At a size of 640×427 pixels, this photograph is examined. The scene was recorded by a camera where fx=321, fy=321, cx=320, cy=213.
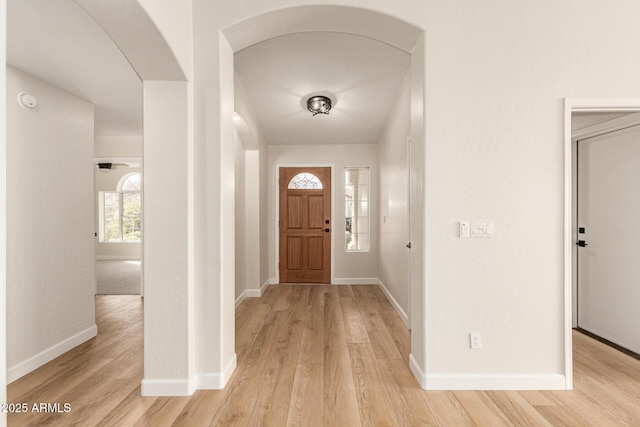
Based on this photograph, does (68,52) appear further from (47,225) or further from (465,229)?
(465,229)

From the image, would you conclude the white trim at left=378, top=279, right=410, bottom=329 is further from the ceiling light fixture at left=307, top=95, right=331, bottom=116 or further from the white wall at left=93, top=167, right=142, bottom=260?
the white wall at left=93, top=167, right=142, bottom=260

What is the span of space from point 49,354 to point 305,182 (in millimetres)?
3893

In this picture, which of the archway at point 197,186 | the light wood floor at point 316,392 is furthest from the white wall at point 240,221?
the archway at point 197,186

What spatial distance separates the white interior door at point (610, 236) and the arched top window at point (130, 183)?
9688mm

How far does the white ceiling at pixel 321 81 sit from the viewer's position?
3.02 meters

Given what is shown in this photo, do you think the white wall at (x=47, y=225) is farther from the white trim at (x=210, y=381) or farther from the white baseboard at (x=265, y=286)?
the white baseboard at (x=265, y=286)

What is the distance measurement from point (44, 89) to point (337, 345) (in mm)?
3320

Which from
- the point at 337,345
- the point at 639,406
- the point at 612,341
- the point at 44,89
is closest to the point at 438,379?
the point at 337,345

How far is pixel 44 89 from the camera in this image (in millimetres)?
2668

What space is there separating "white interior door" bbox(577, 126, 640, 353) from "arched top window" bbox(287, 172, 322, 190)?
3.52 metres

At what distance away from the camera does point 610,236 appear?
116 inches

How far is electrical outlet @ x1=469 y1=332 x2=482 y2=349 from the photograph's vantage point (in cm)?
219

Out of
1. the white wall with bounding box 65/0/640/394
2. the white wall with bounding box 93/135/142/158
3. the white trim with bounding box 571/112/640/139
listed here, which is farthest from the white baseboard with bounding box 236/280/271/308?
the white trim with bounding box 571/112/640/139

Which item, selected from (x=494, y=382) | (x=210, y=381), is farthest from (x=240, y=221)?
(x=494, y=382)
